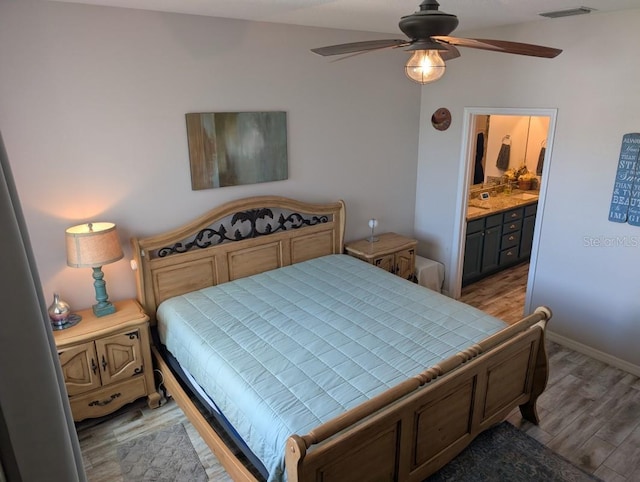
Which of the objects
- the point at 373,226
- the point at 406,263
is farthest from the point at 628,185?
the point at 373,226

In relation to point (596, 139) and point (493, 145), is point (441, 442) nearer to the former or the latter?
point (596, 139)

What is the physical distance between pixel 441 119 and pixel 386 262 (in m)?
1.57

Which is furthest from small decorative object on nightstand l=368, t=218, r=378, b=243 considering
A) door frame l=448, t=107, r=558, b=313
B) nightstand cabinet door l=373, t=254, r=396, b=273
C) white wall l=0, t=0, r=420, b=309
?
door frame l=448, t=107, r=558, b=313

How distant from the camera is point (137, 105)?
3008mm

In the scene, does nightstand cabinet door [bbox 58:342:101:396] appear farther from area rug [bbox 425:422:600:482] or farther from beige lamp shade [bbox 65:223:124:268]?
area rug [bbox 425:422:600:482]

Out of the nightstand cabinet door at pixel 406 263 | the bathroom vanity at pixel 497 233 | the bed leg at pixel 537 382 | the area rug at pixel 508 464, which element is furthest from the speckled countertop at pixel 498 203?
the area rug at pixel 508 464

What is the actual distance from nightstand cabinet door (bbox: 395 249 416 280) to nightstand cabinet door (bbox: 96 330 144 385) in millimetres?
2452

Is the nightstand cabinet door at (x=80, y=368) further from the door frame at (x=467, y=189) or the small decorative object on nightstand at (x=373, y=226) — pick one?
the door frame at (x=467, y=189)

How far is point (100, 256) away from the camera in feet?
9.11

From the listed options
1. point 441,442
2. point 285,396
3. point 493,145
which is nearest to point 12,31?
point 285,396

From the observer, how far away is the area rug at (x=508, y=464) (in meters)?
2.45

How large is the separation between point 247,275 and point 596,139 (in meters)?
2.94

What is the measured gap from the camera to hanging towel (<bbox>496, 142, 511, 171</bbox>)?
5.82 metres

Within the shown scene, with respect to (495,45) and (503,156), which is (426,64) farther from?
(503,156)
